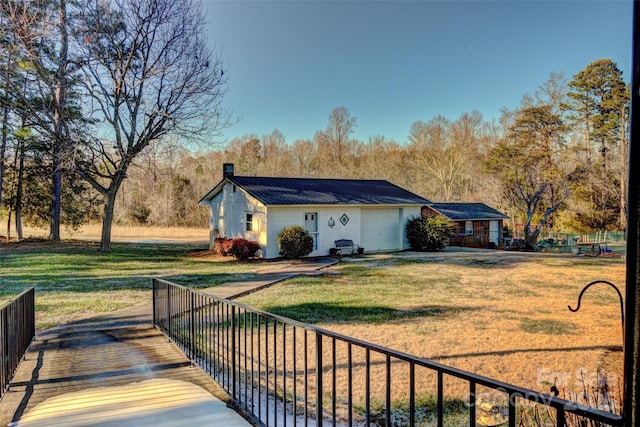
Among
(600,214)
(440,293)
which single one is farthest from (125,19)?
(600,214)

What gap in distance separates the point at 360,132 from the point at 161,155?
19.6 metres

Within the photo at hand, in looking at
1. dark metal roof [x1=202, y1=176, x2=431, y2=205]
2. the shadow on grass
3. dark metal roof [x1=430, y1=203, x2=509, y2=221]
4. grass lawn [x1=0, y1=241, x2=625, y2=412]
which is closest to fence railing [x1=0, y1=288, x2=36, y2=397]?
grass lawn [x1=0, y1=241, x2=625, y2=412]

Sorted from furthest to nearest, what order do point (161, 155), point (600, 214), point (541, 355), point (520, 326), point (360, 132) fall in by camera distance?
point (360, 132) → point (600, 214) → point (161, 155) → point (520, 326) → point (541, 355)

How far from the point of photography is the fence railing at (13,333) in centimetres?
347

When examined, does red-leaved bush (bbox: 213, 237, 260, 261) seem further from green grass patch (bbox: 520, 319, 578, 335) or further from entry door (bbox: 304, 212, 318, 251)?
green grass patch (bbox: 520, 319, 578, 335)

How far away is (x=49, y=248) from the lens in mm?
17781

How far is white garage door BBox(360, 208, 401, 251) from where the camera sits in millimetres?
19719

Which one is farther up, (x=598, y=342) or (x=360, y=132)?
(x=360, y=132)

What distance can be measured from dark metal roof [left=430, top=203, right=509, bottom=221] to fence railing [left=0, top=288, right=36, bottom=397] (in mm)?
19916

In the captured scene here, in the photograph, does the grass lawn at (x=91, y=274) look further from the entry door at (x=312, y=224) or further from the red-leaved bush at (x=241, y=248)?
the entry door at (x=312, y=224)

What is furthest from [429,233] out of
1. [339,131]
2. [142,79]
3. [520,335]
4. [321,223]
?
[339,131]

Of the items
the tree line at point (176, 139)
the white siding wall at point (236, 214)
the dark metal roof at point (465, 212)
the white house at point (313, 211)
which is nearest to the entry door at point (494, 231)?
the dark metal roof at point (465, 212)

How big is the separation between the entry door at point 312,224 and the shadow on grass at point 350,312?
9.49m

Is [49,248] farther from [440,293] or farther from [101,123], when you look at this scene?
[440,293]
